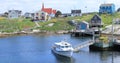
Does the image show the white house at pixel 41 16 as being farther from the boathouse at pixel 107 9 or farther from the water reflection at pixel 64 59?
the water reflection at pixel 64 59

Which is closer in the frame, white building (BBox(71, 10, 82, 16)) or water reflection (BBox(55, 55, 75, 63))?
water reflection (BBox(55, 55, 75, 63))

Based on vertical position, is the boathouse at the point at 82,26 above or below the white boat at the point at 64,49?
below

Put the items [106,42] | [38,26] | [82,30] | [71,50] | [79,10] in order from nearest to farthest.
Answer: [71,50], [106,42], [82,30], [38,26], [79,10]

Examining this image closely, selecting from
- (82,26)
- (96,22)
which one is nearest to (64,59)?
(82,26)

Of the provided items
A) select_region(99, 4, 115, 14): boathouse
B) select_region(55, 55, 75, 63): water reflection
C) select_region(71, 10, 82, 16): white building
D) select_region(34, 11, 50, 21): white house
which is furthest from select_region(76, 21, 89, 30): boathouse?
select_region(55, 55, 75, 63): water reflection

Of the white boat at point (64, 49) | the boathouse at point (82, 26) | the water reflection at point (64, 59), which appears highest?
the white boat at point (64, 49)

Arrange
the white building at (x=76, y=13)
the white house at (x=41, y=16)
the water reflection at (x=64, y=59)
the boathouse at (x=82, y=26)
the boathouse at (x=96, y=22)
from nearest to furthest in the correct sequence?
1. the water reflection at (x=64, y=59)
2. the boathouse at (x=82, y=26)
3. the boathouse at (x=96, y=22)
4. the white house at (x=41, y=16)
5. the white building at (x=76, y=13)

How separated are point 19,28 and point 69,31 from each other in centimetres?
1951

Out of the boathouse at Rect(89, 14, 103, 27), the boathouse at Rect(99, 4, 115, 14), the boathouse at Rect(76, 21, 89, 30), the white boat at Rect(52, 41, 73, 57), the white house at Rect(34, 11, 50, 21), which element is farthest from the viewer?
the white house at Rect(34, 11, 50, 21)

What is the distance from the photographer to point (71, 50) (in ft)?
215

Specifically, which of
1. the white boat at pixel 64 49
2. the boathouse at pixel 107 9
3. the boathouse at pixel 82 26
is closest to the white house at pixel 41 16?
the boathouse at pixel 107 9

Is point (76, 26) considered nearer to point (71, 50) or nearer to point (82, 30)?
point (82, 30)

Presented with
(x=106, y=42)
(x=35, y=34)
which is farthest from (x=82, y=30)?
(x=106, y=42)

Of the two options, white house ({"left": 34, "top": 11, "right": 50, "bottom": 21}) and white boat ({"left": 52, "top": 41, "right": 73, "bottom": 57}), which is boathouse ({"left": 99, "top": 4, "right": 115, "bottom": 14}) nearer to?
white house ({"left": 34, "top": 11, "right": 50, "bottom": 21})
